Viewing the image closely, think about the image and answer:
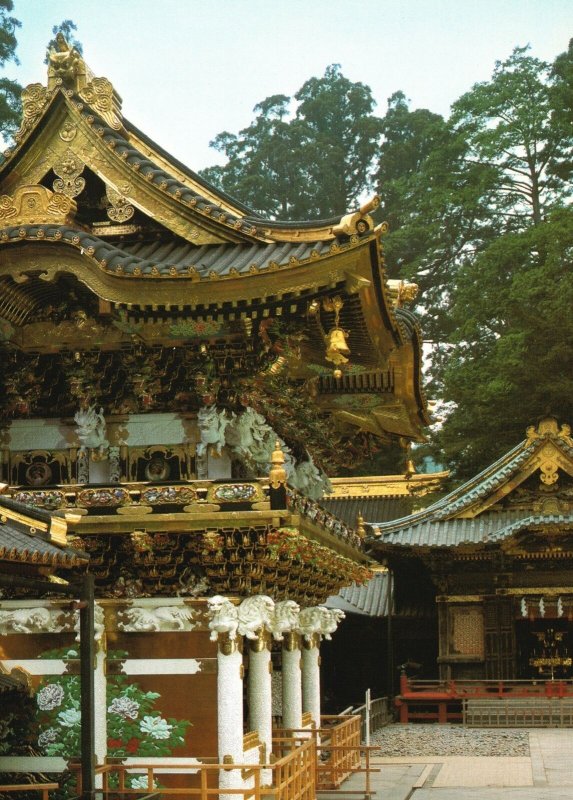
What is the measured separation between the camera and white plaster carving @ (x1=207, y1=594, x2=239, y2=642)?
1456cm

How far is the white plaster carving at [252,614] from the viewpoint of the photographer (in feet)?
48.5

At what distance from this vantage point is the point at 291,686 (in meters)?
18.2

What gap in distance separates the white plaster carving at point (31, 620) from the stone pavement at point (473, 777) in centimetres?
521

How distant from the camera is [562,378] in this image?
38406 mm

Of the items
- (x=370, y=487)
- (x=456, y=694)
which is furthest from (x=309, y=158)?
(x=456, y=694)

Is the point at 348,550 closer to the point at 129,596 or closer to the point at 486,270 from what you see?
the point at 129,596

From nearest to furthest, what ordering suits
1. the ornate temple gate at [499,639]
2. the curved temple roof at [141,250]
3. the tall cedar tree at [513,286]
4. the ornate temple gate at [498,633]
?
the curved temple roof at [141,250]
the ornate temple gate at [499,639]
the ornate temple gate at [498,633]
the tall cedar tree at [513,286]

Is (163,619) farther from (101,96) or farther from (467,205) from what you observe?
(467,205)

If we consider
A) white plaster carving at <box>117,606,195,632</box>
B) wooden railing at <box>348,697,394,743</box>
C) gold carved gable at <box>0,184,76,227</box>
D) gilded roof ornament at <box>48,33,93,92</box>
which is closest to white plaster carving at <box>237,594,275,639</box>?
white plaster carving at <box>117,606,195,632</box>

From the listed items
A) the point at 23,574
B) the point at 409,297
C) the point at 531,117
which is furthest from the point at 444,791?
the point at 531,117

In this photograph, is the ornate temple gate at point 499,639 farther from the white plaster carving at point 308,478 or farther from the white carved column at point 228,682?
the white carved column at point 228,682

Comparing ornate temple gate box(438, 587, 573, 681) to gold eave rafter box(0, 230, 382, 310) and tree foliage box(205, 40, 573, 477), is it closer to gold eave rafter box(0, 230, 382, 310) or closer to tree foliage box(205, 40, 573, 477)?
tree foliage box(205, 40, 573, 477)

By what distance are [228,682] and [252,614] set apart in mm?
877

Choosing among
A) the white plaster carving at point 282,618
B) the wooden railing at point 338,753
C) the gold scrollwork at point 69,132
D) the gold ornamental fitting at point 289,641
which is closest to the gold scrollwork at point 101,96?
the gold scrollwork at point 69,132
